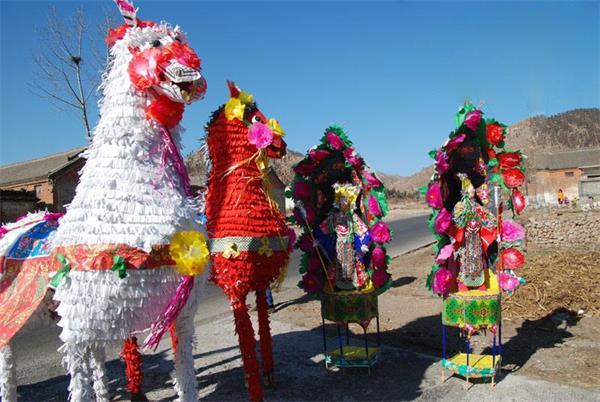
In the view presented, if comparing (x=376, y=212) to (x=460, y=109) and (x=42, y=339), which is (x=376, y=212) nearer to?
(x=460, y=109)

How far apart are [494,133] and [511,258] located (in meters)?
1.29

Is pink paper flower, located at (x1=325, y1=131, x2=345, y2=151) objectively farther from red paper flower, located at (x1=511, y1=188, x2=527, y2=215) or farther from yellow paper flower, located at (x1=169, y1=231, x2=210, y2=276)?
yellow paper flower, located at (x1=169, y1=231, x2=210, y2=276)

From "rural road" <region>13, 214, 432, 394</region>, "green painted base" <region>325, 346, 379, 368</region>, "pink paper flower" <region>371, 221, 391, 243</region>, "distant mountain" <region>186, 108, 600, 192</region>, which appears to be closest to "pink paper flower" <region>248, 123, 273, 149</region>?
"pink paper flower" <region>371, 221, 391, 243</region>

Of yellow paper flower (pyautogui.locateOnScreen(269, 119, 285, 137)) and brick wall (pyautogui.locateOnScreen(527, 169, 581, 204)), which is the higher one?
yellow paper flower (pyautogui.locateOnScreen(269, 119, 285, 137))

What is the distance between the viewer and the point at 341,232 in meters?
5.12

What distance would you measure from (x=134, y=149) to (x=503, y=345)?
194 inches

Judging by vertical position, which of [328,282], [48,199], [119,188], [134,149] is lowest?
[328,282]

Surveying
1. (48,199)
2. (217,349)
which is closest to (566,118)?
(48,199)

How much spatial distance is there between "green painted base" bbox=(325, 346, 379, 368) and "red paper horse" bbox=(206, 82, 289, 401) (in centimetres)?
122

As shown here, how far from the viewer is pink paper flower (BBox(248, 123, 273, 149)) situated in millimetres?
3908

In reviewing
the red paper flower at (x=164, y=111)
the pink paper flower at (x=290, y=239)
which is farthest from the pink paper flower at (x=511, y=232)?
the red paper flower at (x=164, y=111)

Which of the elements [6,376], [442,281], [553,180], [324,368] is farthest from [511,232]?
[553,180]

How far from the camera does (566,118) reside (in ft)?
256

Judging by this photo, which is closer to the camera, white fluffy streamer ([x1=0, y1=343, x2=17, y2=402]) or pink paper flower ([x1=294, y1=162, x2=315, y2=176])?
white fluffy streamer ([x1=0, y1=343, x2=17, y2=402])
